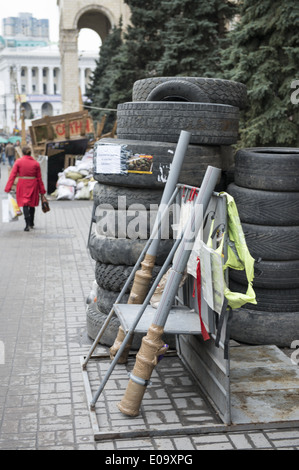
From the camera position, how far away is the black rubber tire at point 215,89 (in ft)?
21.0

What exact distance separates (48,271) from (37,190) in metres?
3.84

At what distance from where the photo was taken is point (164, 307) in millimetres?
4500

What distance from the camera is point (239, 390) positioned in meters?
5.02

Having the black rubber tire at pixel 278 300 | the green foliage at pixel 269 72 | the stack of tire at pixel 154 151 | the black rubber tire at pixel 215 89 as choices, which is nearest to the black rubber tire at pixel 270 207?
the stack of tire at pixel 154 151

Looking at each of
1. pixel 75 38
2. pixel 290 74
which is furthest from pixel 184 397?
pixel 75 38

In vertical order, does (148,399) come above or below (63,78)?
below

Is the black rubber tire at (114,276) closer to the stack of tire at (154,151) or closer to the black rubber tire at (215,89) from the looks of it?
the stack of tire at (154,151)

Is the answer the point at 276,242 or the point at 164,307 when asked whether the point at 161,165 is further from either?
the point at 164,307

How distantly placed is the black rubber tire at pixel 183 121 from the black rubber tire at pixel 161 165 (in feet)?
0.37

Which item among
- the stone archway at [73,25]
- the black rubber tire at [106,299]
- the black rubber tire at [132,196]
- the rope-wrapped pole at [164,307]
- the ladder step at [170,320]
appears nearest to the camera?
the rope-wrapped pole at [164,307]

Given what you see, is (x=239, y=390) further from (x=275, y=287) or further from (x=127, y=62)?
(x=127, y=62)

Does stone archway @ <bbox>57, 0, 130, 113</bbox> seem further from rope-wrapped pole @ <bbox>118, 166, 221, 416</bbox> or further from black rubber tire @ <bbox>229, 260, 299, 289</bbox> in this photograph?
rope-wrapped pole @ <bbox>118, 166, 221, 416</bbox>

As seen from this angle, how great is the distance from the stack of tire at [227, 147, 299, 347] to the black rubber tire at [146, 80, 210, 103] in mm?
737
